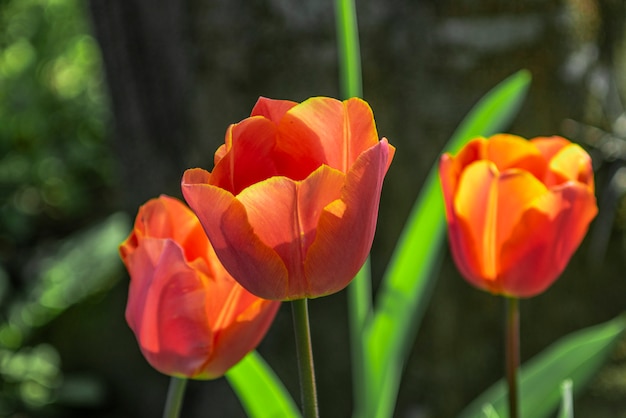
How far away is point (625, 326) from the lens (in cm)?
82

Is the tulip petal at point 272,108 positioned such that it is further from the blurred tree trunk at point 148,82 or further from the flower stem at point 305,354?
the blurred tree trunk at point 148,82

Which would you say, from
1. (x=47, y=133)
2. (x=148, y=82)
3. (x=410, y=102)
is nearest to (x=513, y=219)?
(x=410, y=102)

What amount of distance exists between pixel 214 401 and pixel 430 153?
0.63 m

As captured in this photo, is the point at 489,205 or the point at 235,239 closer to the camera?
the point at 235,239

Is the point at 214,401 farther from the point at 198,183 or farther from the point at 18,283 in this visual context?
the point at 18,283

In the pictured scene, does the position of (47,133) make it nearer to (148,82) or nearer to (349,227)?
(148,82)

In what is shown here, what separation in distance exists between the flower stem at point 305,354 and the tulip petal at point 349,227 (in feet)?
0.04

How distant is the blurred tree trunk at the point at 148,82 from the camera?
1.49 m

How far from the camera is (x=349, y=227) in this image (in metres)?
0.50

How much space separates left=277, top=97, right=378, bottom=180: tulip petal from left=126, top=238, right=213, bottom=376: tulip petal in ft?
0.39

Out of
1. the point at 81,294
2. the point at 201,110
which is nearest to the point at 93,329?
the point at 81,294

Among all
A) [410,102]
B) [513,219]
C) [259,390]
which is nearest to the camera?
[513,219]

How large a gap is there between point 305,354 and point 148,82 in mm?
1136

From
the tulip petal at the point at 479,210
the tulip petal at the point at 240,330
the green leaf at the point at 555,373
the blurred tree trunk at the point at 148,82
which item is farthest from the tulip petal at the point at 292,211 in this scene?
the blurred tree trunk at the point at 148,82
